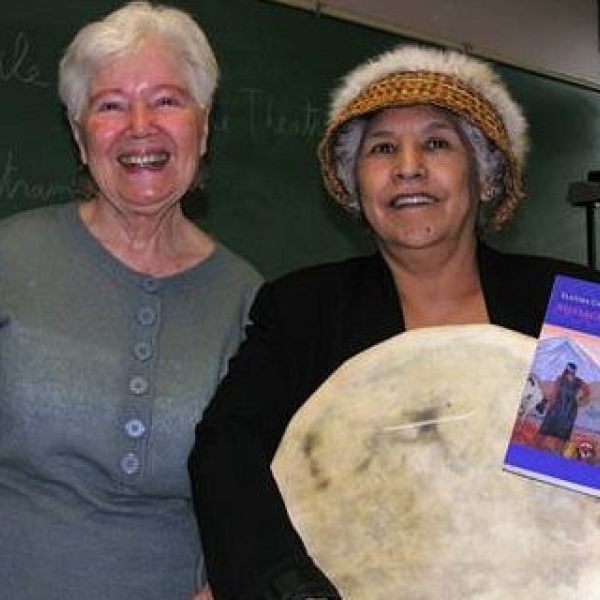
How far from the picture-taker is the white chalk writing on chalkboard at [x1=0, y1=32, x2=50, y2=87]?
6.99ft

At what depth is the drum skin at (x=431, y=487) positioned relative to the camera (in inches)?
Result: 44.9

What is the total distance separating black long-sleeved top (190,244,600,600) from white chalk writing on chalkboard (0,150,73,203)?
0.96m

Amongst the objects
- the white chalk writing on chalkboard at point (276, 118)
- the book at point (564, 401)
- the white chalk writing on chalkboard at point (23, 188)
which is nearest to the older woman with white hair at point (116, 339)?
the book at point (564, 401)

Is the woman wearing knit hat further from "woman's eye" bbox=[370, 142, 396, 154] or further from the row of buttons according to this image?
the row of buttons

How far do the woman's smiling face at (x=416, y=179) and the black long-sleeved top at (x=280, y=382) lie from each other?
0.09 m

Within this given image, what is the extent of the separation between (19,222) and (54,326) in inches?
7.5

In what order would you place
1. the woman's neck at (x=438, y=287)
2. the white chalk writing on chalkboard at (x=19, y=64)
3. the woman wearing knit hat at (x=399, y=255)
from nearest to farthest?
the woman wearing knit hat at (x=399, y=255), the woman's neck at (x=438, y=287), the white chalk writing on chalkboard at (x=19, y=64)

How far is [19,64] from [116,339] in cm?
98

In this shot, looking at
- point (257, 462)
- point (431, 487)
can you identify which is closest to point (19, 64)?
point (257, 462)

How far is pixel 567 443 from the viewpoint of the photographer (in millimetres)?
1133

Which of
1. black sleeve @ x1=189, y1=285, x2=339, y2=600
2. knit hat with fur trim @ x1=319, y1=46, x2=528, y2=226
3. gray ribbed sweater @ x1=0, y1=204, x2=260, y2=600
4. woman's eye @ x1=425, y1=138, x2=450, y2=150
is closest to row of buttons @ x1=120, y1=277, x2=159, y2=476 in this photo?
gray ribbed sweater @ x1=0, y1=204, x2=260, y2=600

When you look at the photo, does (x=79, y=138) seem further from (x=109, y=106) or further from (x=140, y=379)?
(x=140, y=379)

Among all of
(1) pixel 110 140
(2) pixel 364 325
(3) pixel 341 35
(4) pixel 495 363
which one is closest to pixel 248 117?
(3) pixel 341 35

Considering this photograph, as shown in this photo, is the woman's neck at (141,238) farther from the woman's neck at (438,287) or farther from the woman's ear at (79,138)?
the woman's neck at (438,287)
